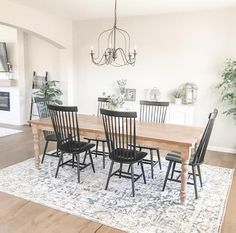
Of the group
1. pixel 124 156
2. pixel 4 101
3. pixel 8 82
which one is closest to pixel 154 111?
pixel 124 156

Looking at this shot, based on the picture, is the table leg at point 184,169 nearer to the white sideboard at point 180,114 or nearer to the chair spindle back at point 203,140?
the chair spindle back at point 203,140

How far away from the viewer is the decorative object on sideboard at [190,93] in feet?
16.8

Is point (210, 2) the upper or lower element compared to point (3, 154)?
upper

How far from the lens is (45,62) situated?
6.93 metres

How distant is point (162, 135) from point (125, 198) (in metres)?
0.87

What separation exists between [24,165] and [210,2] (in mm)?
4098

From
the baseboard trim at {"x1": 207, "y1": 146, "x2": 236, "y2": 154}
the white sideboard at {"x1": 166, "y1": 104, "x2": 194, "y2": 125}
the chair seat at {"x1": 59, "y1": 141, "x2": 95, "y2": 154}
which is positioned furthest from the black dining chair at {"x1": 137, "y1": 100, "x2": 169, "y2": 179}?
the baseboard trim at {"x1": 207, "y1": 146, "x2": 236, "y2": 154}

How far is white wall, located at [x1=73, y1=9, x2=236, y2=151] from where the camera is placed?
490 cm

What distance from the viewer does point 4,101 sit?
24.1 ft

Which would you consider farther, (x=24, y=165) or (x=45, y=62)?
(x=45, y=62)

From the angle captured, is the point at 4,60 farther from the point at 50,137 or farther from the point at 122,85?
the point at 50,137

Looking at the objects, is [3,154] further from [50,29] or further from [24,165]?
[50,29]

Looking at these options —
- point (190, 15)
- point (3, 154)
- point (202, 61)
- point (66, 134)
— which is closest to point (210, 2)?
point (190, 15)

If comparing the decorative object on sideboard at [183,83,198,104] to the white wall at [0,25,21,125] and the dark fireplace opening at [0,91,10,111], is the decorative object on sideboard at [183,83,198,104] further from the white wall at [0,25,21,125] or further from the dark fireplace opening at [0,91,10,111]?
the dark fireplace opening at [0,91,10,111]
